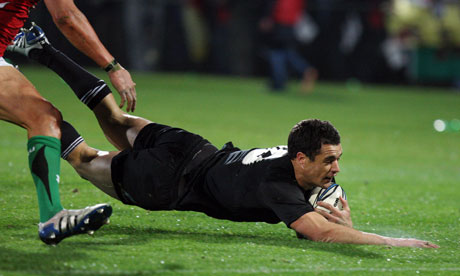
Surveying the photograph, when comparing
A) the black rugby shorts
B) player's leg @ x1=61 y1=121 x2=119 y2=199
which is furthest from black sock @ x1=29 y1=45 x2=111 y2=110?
the black rugby shorts

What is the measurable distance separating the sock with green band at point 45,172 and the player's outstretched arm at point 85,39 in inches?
24.0

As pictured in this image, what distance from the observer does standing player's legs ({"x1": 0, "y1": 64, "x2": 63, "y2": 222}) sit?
4.73m

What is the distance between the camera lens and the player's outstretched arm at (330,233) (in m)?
4.84

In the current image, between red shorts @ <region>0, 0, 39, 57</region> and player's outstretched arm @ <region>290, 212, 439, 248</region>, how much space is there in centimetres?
209

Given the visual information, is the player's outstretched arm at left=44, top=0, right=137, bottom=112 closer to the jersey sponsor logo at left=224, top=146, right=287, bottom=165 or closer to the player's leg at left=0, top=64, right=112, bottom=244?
the player's leg at left=0, top=64, right=112, bottom=244

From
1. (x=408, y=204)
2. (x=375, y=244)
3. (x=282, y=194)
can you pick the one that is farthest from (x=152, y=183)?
(x=408, y=204)

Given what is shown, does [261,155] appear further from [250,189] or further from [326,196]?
[326,196]

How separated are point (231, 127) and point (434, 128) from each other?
3.85m

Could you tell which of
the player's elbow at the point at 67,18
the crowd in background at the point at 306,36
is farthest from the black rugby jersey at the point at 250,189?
the crowd in background at the point at 306,36

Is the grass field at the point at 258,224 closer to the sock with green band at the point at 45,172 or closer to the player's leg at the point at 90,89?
the sock with green band at the point at 45,172

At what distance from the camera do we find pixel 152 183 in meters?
5.32

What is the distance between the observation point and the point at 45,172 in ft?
15.6

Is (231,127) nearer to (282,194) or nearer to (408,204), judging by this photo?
(408,204)

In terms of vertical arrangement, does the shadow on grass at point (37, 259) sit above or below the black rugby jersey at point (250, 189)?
below
